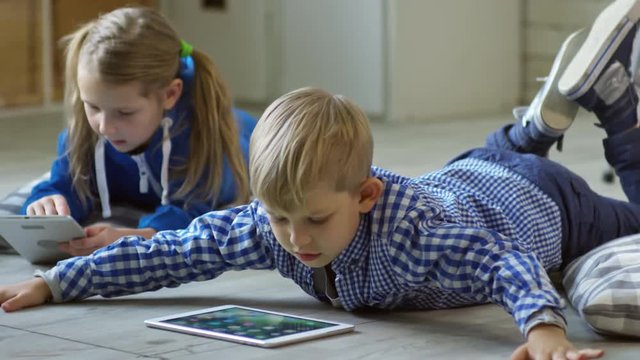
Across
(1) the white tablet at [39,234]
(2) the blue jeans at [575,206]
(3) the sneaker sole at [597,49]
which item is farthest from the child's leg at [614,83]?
(1) the white tablet at [39,234]

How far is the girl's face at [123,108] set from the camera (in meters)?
1.95

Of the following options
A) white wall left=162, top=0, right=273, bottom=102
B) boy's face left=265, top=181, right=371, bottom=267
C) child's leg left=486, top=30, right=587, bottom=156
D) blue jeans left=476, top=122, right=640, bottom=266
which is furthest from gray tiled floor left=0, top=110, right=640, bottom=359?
white wall left=162, top=0, right=273, bottom=102

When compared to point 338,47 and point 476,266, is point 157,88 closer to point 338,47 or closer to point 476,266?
point 476,266

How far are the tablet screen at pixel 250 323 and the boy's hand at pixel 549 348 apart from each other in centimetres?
29

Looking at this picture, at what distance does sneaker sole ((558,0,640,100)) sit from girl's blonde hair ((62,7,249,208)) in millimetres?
606

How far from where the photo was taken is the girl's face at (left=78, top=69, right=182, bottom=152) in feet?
Answer: 6.40

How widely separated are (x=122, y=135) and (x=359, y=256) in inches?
25.5

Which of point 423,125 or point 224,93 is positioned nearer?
point 224,93

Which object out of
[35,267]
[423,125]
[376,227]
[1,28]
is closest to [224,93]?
[35,267]

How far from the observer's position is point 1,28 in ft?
15.0

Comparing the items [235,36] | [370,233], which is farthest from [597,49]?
[235,36]

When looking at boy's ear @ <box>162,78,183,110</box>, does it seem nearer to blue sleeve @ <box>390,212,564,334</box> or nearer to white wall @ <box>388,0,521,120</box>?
blue sleeve @ <box>390,212,564,334</box>

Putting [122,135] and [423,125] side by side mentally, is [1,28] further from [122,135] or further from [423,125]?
[122,135]

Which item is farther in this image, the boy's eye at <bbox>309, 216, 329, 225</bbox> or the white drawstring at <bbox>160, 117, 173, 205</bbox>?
the white drawstring at <bbox>160, 117, 173, 205</bbox>
